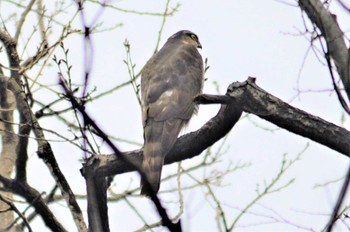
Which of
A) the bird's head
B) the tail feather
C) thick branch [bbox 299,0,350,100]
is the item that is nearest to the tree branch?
the tail feather

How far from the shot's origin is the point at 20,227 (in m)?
5.51

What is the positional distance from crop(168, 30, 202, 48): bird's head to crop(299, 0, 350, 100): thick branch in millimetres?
4317

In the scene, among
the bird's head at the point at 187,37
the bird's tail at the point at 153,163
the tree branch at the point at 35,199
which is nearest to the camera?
the tree branch at the point at 35,199

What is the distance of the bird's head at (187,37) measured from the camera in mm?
7797

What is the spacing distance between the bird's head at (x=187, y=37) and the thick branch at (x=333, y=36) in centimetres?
432

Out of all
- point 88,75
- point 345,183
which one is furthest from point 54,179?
point 345,183

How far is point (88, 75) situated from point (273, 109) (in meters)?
1.38

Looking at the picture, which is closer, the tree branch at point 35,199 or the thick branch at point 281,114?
the thick branch at point 281,114

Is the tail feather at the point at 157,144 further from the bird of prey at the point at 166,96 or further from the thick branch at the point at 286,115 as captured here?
the thick branch at the point at 286,115

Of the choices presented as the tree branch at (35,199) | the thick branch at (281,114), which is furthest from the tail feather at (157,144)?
the thick branch at (281,114)

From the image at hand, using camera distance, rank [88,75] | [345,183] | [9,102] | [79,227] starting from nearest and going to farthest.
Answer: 1. [345,183]
2. [88,75]
3. [79,227]
4. [9,102]

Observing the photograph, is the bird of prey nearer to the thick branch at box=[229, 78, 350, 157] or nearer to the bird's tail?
the bird's tail

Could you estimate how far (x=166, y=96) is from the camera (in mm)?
6082

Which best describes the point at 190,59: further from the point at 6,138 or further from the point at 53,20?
the point at 6,138
